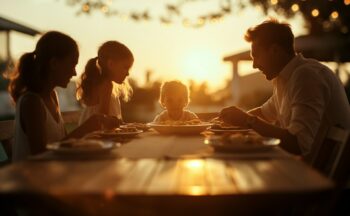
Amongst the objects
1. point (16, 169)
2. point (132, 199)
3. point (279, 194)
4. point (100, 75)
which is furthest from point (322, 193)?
point (100, 75)

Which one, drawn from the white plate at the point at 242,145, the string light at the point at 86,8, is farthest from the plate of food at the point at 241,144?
the string light at the point at 86,8

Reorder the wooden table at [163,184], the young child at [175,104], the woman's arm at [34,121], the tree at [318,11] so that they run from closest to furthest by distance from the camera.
Result: the wooden table at [163,184]
the woman's arm at [34,121]
the young child at [175,104]
the tree at [318,11]

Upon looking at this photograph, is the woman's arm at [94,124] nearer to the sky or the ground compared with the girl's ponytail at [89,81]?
nearer to the ground

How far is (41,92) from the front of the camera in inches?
128

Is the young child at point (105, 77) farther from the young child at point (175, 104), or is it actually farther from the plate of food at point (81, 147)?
the plate of food at point (81, 147)

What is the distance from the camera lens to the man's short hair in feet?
12.3

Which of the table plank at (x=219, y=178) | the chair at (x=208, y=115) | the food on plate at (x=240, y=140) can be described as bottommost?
the chair at (x=208, y=115)

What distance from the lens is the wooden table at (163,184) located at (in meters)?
1.60

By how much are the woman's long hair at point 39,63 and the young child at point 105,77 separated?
39.7 inches

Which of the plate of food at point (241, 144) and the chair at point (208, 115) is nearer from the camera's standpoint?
the plate of food at point (241, 144)

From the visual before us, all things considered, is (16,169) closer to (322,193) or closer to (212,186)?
(212,186)

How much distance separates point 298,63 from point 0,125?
1937 mm

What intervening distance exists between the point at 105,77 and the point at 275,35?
1.59 meters

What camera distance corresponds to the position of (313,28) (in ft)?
46.7
